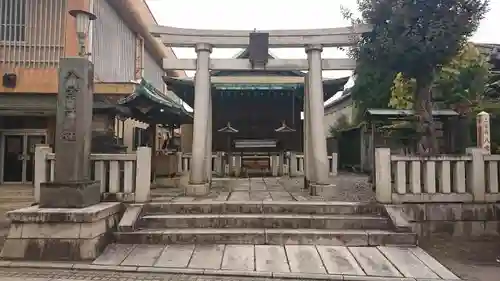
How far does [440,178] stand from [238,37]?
5416 mm

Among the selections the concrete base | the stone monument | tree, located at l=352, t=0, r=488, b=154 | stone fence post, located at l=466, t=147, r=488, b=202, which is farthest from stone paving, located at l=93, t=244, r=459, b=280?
tree, located at l=352, t=0, r=488, b=154

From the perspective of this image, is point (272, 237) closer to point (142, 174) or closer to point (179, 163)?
point (142, 174)

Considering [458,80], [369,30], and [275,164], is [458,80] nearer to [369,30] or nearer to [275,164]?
[369,30]

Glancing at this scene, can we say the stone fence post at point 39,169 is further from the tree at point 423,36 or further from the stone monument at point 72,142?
the tree at point 423,36

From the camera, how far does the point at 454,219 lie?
258 inches

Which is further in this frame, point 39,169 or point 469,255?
point 39,169

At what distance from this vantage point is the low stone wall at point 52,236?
204 inches

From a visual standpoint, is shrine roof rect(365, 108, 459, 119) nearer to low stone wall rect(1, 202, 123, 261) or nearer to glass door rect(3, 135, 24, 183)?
low stone wall rect(1, 202, 123, 261)

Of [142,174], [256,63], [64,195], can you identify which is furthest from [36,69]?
[64,195]

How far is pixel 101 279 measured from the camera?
14.9 ft

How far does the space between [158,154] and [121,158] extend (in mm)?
6461

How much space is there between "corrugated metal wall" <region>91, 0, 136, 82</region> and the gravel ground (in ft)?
41.9

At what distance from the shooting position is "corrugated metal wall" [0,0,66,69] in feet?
44.8

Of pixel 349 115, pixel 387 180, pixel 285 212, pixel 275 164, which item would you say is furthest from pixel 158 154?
pixel 349 115
